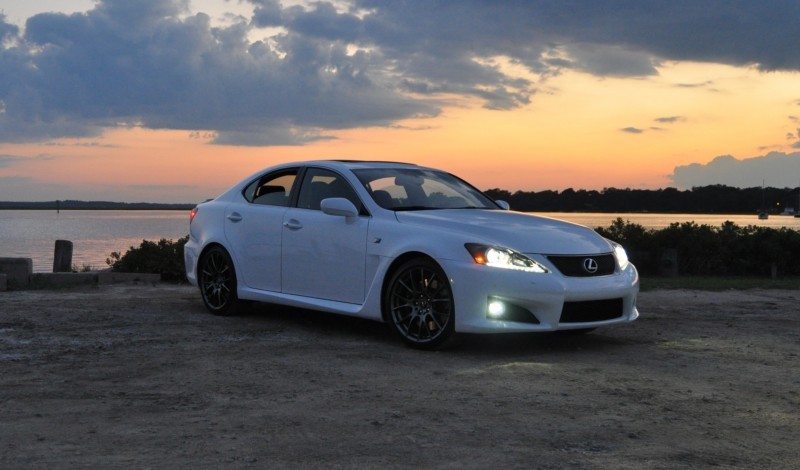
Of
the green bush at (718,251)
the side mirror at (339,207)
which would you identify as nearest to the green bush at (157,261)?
the side mirror at (339,207)

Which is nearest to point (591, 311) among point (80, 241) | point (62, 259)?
point (62, 259)

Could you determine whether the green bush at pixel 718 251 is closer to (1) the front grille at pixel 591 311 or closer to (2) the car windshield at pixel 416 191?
(2) the car windshield at pixel 416 191

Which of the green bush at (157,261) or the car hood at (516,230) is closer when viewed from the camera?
the car hood at (516,230)

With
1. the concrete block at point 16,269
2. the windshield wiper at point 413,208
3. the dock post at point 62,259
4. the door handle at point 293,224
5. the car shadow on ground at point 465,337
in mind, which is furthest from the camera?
the dock post at point 62,259

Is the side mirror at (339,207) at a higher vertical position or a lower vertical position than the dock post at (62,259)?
higher

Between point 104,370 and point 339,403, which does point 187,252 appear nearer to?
point 104,370

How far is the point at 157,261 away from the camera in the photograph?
14.8 metres

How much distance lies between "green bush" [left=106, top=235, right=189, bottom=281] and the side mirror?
7085 mm

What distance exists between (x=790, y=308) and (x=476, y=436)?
797cm

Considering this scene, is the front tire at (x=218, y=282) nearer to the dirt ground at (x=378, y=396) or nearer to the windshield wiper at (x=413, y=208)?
the dirt ground at (x=378, y=396)

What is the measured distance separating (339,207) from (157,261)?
7.60 metres

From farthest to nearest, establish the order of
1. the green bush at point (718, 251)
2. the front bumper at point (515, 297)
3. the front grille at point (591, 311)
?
1. the green bush at point (718, 251)
2. the front grille at point (591, 311)
3. the front bumper at point (515, 297)

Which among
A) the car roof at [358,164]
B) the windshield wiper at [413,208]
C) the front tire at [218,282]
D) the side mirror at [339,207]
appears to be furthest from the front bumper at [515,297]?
the front tire at [218,282]

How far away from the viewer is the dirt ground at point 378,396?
443cm
